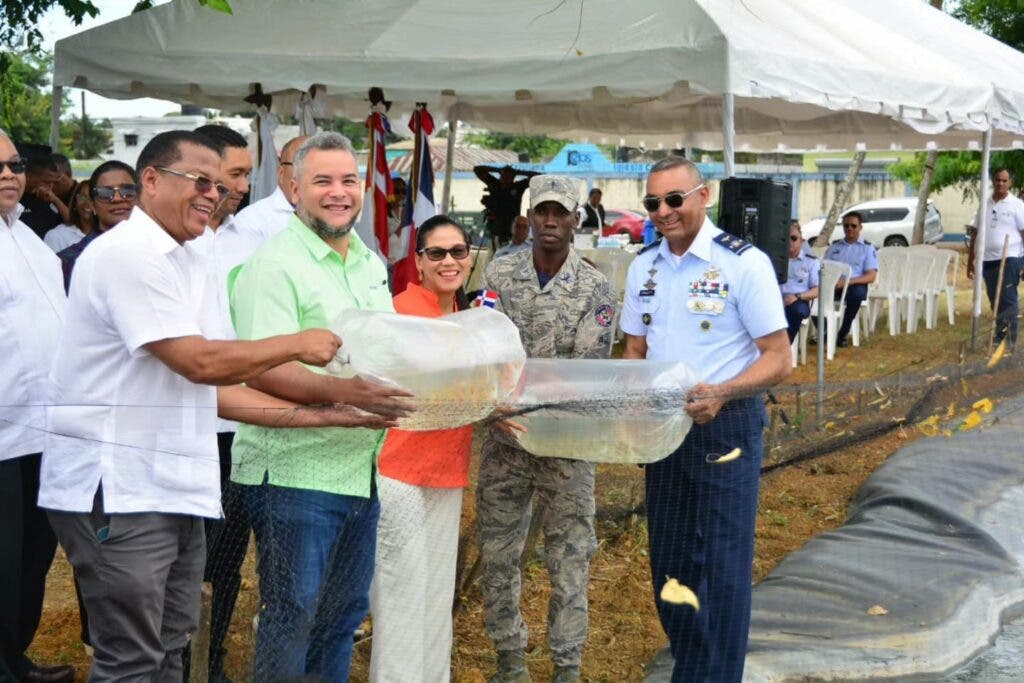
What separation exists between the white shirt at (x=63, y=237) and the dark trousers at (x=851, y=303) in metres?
9.57

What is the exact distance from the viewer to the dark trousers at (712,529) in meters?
3.82

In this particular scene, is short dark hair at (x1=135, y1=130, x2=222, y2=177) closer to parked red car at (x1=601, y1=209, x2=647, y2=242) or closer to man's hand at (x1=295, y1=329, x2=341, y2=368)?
man's hand at (x1=295, y1=329, x2=341, y2=368)

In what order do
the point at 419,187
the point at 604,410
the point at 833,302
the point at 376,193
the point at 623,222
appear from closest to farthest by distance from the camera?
1. the point at 604,410
2. the point at 376,193
3. the point at 419,187
4. the point at 833,302
5. the point at 623,222

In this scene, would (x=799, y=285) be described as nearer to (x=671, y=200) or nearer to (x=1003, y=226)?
(x=1003, y=226)

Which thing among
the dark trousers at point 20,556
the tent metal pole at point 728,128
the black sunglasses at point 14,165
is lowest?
the dark trousers at point 20,556

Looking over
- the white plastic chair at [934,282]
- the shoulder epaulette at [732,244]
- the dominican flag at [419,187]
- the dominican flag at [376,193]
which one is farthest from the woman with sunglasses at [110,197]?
the white plastic chair at [934,282]

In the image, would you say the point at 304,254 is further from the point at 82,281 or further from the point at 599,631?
the point at 599,631

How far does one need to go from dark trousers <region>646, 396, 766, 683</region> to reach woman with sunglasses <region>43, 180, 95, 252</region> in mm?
2887

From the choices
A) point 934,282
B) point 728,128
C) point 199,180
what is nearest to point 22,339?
point 199,180

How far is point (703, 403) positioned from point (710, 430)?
0.63 ft

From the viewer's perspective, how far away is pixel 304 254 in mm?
3293

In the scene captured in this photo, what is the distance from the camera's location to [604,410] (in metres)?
3.53

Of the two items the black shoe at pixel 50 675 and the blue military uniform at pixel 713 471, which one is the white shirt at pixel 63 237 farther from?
the blue military uniform at pixel 713 471

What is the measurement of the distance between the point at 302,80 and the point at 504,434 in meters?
4.52
